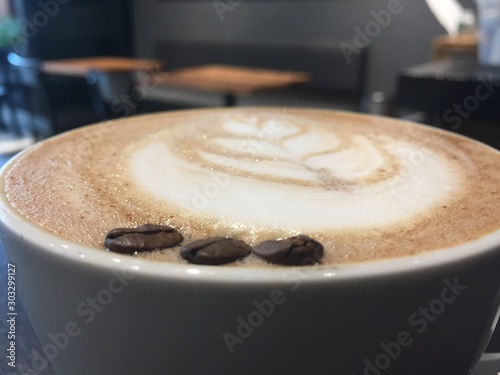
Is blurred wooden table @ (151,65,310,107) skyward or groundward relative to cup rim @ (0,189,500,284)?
groundward

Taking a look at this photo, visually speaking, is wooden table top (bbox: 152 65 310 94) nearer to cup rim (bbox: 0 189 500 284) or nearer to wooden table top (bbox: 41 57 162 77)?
wooden table top (bbox: 41 57 162 77)

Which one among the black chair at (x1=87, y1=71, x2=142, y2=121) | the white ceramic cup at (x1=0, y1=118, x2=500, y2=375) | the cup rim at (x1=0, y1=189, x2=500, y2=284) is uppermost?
the cup rim at (x1=0, y1=189, x2=500, y2=284)

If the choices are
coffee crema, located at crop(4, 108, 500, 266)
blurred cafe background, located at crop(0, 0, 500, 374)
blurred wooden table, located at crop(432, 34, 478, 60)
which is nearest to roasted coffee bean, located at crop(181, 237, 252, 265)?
coffee crema, located at crop(4, 108, 500, 266)

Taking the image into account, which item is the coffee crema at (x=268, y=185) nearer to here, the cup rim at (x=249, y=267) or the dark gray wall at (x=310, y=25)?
the cup rim at (x=249, y=267)

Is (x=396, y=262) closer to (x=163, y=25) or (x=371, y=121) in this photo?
(x=371, y=121)

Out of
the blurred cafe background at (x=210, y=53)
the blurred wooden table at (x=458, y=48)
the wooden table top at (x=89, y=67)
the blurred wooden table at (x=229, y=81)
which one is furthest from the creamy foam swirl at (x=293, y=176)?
the wooden table top at (x=89, y=67)

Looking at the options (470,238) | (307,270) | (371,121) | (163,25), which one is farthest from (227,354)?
(163,25)
